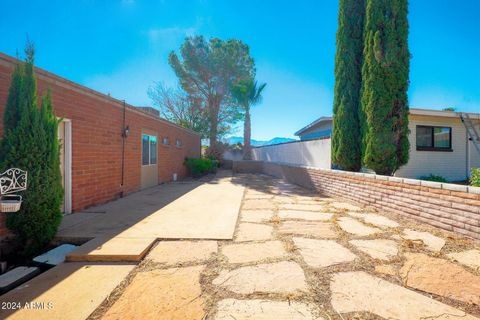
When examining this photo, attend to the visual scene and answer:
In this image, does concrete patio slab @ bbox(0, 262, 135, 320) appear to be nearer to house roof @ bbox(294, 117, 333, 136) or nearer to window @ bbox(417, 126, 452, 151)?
window @ bbox(417, 126, 452, 151)

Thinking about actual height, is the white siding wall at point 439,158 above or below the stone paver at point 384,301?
above

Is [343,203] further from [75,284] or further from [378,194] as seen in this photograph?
[75,284]

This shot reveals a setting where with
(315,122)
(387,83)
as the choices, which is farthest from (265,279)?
(315,122)

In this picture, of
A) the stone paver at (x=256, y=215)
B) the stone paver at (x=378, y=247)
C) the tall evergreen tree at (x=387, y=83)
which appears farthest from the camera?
the tall evergreen tree at (x=387, y=83)

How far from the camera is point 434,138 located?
9.20 meters

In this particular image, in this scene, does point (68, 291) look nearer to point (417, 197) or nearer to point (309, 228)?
point (309, 228)

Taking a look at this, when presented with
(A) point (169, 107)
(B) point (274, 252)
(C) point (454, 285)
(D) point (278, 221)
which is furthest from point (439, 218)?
(A) point (169, 107)

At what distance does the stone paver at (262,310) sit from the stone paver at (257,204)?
3271mm

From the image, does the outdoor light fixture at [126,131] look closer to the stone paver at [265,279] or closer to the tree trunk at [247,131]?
the stone paver at [265,279]

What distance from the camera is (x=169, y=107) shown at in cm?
2148

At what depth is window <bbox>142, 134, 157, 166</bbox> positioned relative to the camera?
793cm

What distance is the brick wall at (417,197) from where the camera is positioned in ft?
10.2

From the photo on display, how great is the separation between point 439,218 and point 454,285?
6.51 feet

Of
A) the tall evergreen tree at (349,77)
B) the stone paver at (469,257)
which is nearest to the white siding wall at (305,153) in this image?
the tall evergreen tree at (349,77)
